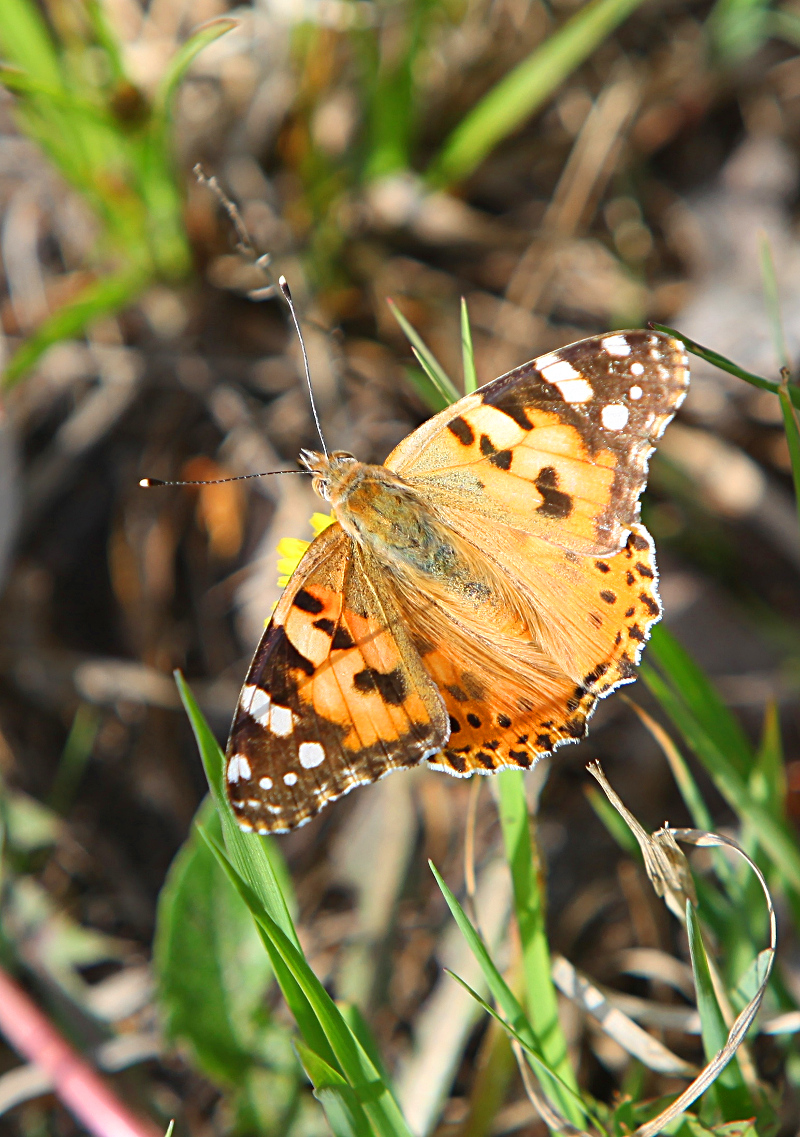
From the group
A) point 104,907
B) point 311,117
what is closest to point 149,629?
point 104,907

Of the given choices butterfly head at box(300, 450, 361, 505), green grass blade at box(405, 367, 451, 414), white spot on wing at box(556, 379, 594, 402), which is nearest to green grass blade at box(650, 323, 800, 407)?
white spot on wing at box(556, 379, 594, 402)

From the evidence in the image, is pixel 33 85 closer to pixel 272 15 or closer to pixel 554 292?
pixel 272 15

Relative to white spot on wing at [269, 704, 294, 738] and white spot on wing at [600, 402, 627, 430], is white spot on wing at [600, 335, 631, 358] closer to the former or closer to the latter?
white spot on wing at [600, 402, 627, 430]

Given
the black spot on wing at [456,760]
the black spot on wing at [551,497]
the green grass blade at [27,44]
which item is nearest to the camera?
the black spot on wing at [456,760]

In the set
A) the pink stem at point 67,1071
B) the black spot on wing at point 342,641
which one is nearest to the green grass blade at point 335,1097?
the pink stem at point 67,1071

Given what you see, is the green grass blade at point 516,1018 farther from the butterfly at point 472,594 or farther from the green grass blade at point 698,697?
the green grass blade at point 698,697
